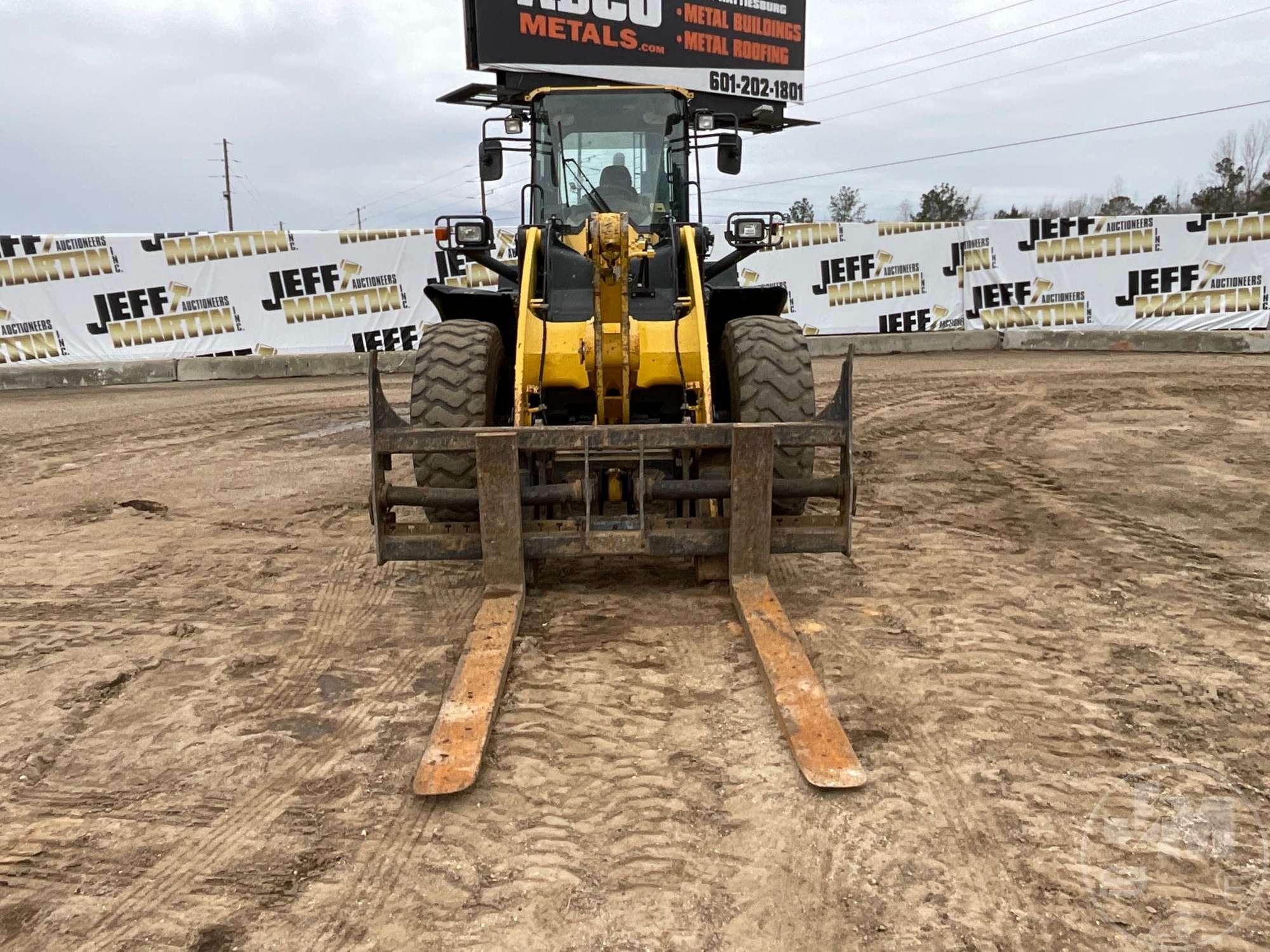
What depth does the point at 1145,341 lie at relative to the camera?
666 inches

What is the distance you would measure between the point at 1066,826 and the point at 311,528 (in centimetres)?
511

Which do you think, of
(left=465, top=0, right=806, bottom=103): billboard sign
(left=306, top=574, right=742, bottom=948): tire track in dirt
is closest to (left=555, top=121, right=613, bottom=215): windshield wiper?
(left=306, top=574, right=742, bottom=948): tire track in dirt

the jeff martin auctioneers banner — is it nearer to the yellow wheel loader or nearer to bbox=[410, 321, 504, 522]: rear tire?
the yellow wheel loader

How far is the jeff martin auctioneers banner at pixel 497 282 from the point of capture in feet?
50.9

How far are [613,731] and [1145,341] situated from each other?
55.2 feet

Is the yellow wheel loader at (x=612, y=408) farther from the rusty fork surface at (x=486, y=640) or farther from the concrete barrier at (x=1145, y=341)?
the concrete barrier at (x=1145, y=341)

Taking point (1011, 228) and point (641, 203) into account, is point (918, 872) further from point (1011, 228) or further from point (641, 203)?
point (1011, 228)

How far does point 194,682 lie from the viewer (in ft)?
13.1

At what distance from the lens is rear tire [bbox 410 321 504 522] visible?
5.03 metres

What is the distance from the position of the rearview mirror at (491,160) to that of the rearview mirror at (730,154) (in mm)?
1520

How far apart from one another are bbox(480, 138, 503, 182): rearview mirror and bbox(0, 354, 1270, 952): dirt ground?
2.64 metres

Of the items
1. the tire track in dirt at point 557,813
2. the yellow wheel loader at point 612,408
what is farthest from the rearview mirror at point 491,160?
the tire track in dirt at point 557,813

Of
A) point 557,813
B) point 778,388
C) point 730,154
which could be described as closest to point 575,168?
point 730,154

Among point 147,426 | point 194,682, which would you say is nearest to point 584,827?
point 194,682
